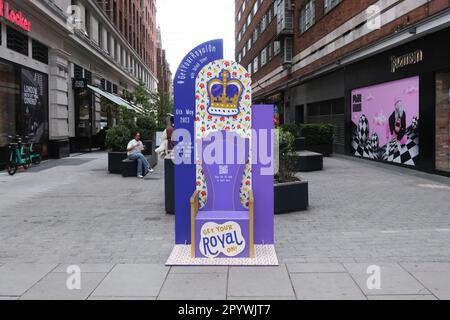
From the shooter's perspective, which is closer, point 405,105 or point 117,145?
point 405,105

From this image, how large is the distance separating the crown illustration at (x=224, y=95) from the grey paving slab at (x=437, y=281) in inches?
112

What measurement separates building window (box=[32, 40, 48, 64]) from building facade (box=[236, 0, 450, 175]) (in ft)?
42.0

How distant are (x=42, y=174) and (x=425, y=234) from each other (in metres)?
11.9

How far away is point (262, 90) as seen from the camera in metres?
44.3

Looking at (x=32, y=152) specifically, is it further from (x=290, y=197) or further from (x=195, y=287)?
(x=195, y=287)

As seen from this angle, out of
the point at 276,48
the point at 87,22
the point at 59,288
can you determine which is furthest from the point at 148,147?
the point at 276,48

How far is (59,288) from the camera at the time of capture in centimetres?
448

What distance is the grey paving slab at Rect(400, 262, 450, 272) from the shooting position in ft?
16.3

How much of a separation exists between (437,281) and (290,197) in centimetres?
400

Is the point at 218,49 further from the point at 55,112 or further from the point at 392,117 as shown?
the point at 55,112

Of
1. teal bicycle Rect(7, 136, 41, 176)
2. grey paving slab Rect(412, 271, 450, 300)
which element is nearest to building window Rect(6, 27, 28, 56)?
teal bicycle Rect(7, 136, 41, 176)

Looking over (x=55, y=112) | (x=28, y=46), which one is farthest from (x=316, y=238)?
(x=55, y=112)

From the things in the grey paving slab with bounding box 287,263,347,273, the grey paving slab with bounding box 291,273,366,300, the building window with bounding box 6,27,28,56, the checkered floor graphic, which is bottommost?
the grey paving slab with bounding box 291,273,366,300

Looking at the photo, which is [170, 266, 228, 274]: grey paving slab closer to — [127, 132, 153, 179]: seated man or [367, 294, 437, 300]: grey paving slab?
[367, 294, 437, 300]: grey paving slab
